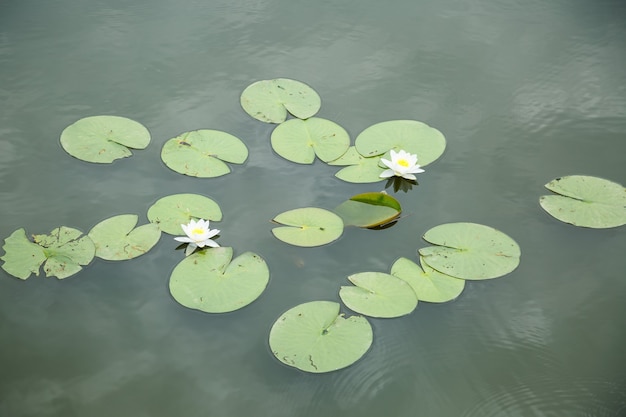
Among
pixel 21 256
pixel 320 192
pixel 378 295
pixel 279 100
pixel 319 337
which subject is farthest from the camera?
→ pixel 279 100

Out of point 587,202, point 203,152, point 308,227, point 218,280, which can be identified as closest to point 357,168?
point 308,227

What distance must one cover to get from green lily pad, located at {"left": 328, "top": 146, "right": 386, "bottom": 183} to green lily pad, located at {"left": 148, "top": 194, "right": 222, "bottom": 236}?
20.2 inches

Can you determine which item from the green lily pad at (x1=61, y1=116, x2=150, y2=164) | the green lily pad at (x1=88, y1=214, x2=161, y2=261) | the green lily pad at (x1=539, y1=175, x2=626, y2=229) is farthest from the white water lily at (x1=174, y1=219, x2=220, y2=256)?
the green lily pad at (x1=539, y1=175, x2=626, y2=229)

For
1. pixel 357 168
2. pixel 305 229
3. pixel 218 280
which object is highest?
pixel 357 168

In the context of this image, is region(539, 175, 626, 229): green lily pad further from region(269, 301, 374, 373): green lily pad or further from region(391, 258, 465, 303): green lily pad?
region(269, 301, 374, 373): green lily pad

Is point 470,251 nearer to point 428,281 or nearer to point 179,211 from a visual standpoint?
point 428,281

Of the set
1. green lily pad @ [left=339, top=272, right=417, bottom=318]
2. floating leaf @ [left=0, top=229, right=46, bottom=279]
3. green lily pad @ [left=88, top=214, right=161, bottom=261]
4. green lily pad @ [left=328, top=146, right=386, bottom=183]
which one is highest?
green lily pad @ [left=328, top=146, right=386, bottom=183]

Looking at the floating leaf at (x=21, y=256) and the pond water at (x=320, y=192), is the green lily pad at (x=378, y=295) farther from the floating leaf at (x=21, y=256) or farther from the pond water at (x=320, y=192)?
the floating leaf at (x=21, y=256)

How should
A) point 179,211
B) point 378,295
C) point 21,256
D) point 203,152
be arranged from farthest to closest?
point 203,152
point 179,211
point 21,256
point 378,295

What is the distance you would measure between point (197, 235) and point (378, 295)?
65cm

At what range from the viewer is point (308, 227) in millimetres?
2256

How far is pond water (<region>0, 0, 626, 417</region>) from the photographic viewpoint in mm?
1859

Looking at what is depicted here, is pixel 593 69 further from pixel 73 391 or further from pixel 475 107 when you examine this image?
pixel 73 391

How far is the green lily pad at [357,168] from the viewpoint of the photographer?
246cm
